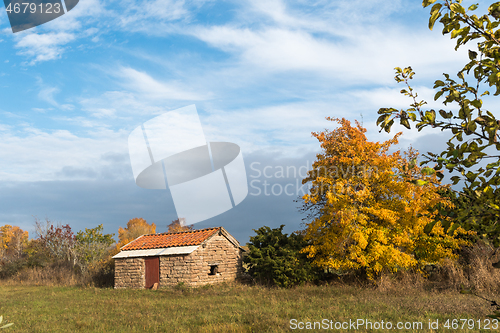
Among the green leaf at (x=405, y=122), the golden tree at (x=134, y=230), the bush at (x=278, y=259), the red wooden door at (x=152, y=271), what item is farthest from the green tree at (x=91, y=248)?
the green leaf at (x=405, y=122)

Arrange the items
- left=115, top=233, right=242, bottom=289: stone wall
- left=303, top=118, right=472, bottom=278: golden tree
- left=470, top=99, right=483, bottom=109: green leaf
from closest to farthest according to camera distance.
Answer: left=470, top=99, right=483, bottom=109: green leaf, left=303, top=118, right=472, bottom=278: golden tree, left=115, top=233, right=242, bottom=289: stone wall

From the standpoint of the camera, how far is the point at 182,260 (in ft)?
75.8

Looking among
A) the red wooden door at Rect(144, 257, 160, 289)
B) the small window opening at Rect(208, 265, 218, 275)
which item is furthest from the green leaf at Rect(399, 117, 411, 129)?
the red wooden door at Rect(144, 257, 160, 289)

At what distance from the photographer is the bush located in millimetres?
21266

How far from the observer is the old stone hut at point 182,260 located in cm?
2305

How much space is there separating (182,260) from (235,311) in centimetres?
1043

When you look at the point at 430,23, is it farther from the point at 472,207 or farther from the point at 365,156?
the point at 365,156

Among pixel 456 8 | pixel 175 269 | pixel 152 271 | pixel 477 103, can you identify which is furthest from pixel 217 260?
pixel 456 8

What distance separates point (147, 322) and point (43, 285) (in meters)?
23.0

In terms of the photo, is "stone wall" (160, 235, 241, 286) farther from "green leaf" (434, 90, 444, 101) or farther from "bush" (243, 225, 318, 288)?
"green leaf" (434, 90, 444, 101)

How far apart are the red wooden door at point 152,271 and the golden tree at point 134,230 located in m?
15.7

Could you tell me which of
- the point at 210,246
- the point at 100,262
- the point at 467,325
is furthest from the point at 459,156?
the point at 100,262

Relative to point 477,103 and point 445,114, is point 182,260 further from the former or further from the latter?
point 477,103

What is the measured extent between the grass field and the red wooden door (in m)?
4.08
